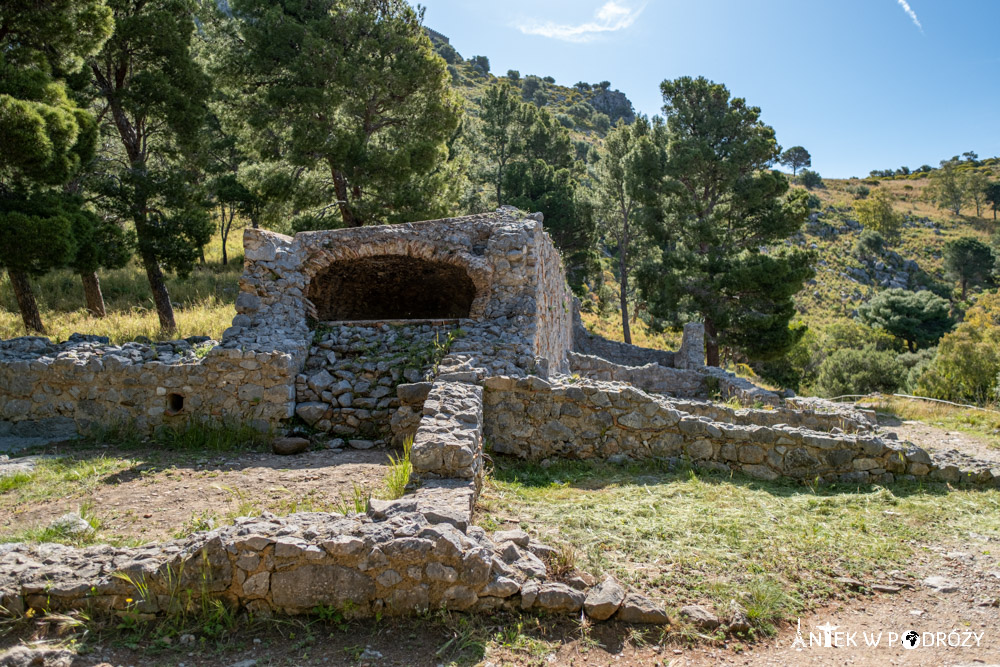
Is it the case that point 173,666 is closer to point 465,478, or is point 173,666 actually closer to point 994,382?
point 465,478

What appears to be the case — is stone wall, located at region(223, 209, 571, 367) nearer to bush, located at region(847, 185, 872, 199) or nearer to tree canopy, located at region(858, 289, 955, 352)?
tree canopy, located at region(858, 289, 955, 352)

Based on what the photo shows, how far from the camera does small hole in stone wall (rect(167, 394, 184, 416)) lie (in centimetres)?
740

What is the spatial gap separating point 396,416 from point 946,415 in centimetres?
1454

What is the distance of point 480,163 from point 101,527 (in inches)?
997

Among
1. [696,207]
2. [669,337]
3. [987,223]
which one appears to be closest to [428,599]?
[696,207]

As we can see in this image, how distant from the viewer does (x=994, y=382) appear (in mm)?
16969

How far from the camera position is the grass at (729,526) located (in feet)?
12.2

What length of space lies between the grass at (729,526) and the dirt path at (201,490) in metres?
1.61

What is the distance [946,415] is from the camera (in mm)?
13992

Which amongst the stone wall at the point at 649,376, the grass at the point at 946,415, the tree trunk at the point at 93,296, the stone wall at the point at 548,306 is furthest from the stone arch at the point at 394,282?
the grass at the point at 946,415

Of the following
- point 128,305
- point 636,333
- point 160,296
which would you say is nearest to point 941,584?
point 160,296

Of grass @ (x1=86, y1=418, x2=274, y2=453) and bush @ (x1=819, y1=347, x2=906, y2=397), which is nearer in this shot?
grass @ (x1=86, y1=418, x2=274, y2=453)

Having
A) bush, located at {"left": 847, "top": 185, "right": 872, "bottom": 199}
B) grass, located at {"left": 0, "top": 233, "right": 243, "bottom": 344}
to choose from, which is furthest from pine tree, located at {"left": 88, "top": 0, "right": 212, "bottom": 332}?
bush, located at {"left": 847, "top": 185, "right": 872, "bottom": 199}

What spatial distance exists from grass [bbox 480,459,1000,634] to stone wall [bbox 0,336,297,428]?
342cm
